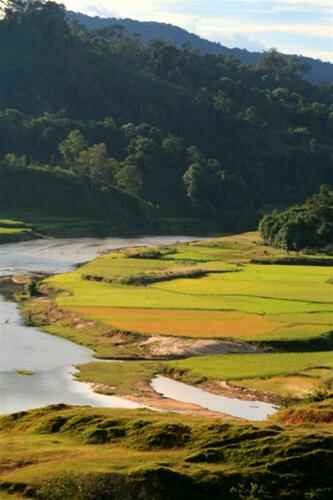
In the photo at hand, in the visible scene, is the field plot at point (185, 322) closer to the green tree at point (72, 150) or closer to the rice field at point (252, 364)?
the rice field at point (252, 364)

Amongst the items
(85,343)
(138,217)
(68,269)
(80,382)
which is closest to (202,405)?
(80,382)

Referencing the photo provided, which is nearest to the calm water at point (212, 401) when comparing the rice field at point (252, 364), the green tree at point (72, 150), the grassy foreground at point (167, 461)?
the rice field at point (252, 364)

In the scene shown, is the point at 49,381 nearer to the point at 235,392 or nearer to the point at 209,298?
the point at 235,392

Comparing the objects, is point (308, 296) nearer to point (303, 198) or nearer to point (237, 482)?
point (237, 482)

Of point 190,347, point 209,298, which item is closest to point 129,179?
point 209,298

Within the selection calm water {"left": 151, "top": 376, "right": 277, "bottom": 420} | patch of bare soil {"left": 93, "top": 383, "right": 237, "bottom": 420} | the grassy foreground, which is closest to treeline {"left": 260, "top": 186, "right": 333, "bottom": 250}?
calm water {"left": 151, "top": 376, "right": 277, "bottom": 420}
